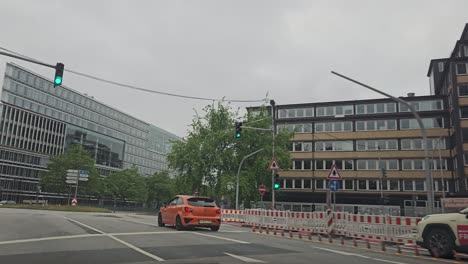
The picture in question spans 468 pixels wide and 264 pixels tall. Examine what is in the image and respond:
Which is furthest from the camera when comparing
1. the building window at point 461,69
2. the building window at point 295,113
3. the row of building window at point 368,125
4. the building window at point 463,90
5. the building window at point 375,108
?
the building window at point 295,113

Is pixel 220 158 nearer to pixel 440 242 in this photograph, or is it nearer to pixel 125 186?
pixel 440 242

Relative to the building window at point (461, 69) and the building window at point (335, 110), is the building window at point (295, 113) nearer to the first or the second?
the building window at point (335, 110)

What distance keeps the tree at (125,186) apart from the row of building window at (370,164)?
1476 inches

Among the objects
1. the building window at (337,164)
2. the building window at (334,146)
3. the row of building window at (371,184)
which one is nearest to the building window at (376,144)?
the building window at (334,146)

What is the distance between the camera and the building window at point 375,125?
65.4m

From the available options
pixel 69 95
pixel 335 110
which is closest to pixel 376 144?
pixel 335 110

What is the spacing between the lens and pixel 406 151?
6344 cm

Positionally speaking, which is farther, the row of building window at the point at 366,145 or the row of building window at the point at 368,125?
the row of building window at the point at 368,125

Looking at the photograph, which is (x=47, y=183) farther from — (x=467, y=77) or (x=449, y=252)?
(x=449, y=252)

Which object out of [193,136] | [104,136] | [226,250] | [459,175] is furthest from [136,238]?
[104,136]

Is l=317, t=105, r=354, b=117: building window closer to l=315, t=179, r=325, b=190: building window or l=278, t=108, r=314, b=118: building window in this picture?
l=278, t=108, r=314, b=118: building window

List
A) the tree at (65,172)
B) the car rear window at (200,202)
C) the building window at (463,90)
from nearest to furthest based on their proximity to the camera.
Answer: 1. the car rear window at (200,202)
2. the building window at (463,90)
3. the tree at (65,172)

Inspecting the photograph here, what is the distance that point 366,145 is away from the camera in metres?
66.2

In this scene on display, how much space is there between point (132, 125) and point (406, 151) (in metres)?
82.2
